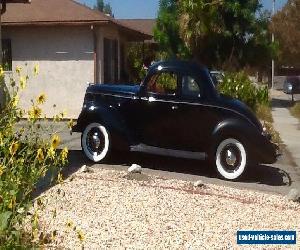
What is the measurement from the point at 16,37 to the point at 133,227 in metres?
12.8

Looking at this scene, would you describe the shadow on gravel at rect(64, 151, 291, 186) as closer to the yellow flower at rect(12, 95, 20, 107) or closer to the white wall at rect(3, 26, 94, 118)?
the yellow flower at rect(12, 95, 20, 107)

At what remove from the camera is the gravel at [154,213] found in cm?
557

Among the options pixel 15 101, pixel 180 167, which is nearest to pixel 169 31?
pixel 180 167

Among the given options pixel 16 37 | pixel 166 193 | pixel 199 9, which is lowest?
pixel 166 193

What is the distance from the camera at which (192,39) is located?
78.7ft

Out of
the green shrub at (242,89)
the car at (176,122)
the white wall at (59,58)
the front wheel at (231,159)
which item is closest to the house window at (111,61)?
the white wall at (59,58)

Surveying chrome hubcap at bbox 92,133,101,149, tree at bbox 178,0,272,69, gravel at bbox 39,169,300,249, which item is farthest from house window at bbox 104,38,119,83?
gravel at bbox 39,169,300,249

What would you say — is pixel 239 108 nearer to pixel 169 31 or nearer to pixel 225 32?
pixel 225 32

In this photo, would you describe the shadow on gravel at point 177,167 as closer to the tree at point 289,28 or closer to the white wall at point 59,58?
the white wall at point 59,58

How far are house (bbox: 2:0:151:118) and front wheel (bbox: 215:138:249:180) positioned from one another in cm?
856

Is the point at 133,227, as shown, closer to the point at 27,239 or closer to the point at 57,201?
the point at 57,201

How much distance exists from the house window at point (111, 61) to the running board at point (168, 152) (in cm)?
858

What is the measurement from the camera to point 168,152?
31.4ft

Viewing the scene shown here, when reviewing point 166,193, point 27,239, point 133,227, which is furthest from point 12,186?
point 166,193
